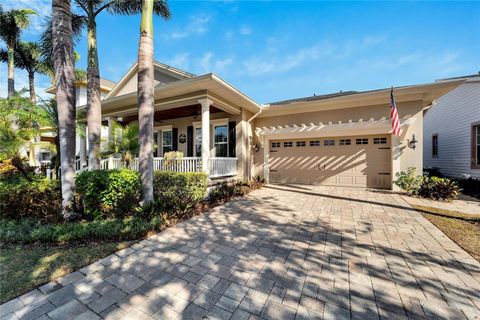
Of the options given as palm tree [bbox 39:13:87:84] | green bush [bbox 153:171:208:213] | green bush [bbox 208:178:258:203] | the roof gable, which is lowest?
green bush [bbox 208:178:258:203]

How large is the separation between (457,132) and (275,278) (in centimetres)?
1270

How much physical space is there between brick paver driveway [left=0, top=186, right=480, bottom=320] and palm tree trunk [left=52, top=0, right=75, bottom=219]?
2.75 m

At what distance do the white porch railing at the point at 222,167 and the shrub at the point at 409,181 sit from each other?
6253 millimetres

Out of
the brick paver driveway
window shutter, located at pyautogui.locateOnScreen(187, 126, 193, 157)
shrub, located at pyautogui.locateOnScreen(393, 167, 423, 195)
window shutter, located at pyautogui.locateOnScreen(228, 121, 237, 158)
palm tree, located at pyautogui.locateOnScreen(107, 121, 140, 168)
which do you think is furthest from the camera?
window shutter, located at pyautogui.locateOnScreen(187, 126, 193, 157)

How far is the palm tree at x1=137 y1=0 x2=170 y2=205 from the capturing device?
4.71 metres

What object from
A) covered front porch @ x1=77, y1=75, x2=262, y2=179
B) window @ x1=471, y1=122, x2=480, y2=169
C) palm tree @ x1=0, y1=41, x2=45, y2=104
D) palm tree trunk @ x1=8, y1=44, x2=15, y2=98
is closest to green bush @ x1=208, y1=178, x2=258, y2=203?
covered front porch @ x1=77, y1=75, x2=262, y2=179

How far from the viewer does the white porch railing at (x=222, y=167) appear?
752cm

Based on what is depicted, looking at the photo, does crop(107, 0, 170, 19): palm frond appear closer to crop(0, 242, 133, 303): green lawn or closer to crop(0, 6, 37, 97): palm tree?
crop(0, 242, 133, 303): green lawn

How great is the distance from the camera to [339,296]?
2.16m

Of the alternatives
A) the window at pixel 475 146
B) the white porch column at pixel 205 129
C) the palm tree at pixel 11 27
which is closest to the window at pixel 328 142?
the white porch column at pixel 205 129

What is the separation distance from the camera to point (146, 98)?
4.70 metres

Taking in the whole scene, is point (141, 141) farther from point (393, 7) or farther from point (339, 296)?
point (393, 7)

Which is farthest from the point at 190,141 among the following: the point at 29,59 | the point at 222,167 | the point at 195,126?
the point at 29,59

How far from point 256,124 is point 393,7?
6172 millimetres
